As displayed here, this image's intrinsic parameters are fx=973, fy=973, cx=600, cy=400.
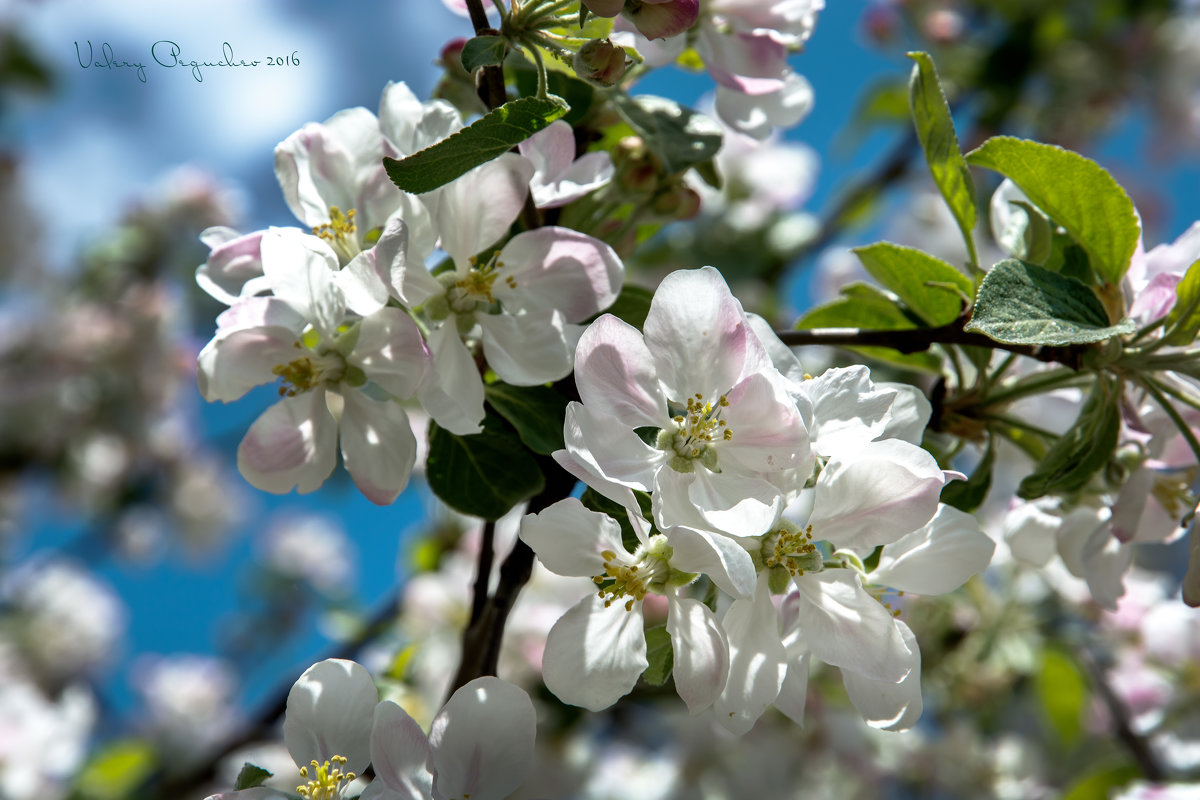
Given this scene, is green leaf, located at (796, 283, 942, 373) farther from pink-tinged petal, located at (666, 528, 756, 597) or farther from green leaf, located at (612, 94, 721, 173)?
pink-tinged petal, located at (666, 528, 756, 597)

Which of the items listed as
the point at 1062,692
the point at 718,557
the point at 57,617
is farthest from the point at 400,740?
the point at 57,617

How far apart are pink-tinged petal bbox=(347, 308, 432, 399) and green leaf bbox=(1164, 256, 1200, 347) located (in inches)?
20.2

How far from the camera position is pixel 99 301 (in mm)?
3266

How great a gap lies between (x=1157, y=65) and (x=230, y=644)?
3691 millimetres

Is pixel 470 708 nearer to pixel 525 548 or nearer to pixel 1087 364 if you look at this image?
pixel 525 548

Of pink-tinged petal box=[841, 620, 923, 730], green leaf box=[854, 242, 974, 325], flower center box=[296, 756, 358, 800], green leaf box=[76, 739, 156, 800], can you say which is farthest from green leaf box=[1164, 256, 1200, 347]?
green leaf box=[76, 739, 156, 800]

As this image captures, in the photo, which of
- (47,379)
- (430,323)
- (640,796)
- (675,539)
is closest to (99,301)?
(47,379)

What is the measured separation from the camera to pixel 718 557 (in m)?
0.54

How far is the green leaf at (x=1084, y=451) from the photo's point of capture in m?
0.70

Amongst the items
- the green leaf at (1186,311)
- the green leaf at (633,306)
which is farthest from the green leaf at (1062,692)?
the green leaf at (633,306)

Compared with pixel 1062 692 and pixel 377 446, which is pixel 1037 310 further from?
pixel 1062 692

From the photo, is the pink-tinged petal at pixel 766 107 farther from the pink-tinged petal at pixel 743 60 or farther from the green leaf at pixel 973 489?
the green leaf at pixel 973 489

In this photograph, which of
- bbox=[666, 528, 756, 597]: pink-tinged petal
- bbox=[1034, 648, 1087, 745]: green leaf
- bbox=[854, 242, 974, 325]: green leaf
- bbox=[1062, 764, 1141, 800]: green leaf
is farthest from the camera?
bbox=[1034, 648, 1087, 745]: green leaf

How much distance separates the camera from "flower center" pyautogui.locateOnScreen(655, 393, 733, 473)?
0.61 metres
